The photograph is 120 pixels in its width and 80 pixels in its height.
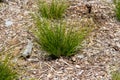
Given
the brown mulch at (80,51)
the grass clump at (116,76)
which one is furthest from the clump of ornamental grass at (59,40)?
the grass clump at (116,76)

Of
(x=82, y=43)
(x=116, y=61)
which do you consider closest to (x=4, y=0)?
(x=82, y=43)

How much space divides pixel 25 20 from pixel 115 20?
1137 mm

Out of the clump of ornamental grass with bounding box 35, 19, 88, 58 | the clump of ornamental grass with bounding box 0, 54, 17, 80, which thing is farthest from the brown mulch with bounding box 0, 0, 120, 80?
the clump of ornamental grass with bounding box 0, 54, 17, 80

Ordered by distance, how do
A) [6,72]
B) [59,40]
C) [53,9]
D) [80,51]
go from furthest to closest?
[53,9] < [80,51] < [59,40] < [6,72]

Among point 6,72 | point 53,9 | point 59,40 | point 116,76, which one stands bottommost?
point 116,76

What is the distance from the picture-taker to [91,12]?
4.62m

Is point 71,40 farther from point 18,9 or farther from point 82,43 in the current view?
point 18,9

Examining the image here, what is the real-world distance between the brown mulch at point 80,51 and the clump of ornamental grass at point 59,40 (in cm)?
10

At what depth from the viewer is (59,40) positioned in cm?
374

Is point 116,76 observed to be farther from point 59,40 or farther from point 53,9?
point 53,9

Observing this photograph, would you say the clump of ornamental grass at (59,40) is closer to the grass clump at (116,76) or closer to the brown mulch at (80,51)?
the brown mulch at (80,51)

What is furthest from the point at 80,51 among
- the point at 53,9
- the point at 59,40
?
the point at 53,9

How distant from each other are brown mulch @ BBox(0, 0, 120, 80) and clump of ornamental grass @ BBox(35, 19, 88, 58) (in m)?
0.10

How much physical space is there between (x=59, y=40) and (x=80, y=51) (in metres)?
0.34
